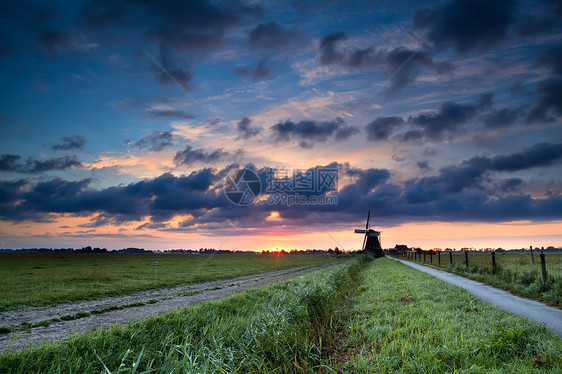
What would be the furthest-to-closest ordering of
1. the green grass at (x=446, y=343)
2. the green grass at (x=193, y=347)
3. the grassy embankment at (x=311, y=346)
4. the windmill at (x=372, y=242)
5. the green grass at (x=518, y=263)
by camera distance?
the windmill at (x=372, y=242) < the green grass at (x=518, y=263) < the green grass at (x=446, y=343) < the grassy embankment at (x=311, y=346) < the green grass at (x=193, y=347)

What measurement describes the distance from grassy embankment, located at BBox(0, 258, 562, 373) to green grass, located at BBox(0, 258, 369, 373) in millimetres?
20

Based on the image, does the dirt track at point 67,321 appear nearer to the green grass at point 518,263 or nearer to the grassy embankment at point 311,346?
the grassy embankment at point 311,346

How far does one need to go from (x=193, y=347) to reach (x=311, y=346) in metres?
2.44

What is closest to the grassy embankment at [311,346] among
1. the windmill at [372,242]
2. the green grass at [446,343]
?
the green grass at [446,343]

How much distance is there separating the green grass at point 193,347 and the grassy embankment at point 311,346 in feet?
0.07

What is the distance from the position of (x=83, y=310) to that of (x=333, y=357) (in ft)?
43.4

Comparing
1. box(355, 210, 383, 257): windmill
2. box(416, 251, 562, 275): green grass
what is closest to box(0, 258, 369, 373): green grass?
box(416, 251, 562, 275): green grass

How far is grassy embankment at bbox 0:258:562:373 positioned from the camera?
4.98 m


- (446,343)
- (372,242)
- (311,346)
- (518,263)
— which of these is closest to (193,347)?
(311,346)

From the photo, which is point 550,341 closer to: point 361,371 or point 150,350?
point 361,371

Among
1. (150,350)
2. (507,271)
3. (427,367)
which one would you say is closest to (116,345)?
(150,350)

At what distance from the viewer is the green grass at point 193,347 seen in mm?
4730

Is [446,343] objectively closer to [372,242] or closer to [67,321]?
[67,321]

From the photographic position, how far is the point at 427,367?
5289 millimetres
